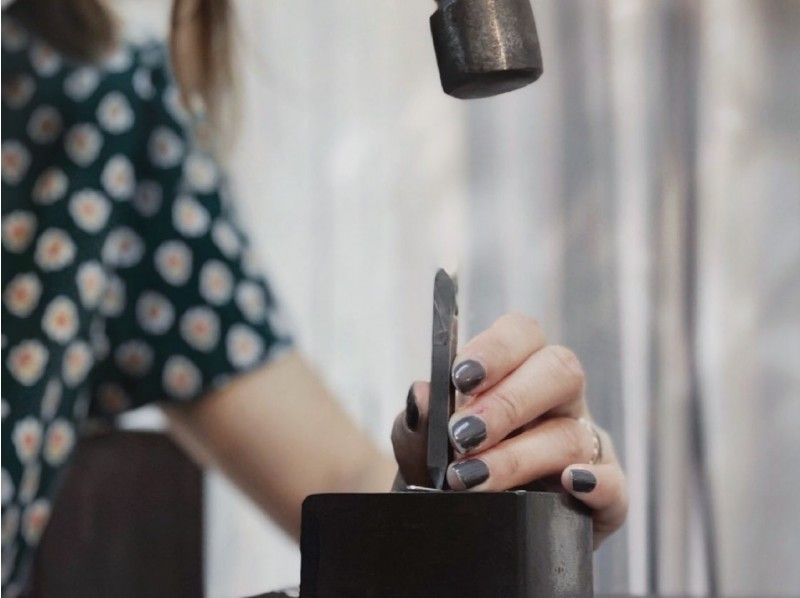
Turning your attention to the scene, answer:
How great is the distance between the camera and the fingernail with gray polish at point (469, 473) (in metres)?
0.35

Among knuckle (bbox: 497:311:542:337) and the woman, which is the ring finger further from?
the woman

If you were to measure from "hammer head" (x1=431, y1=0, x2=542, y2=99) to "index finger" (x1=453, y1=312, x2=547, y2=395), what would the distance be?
0.38 feet

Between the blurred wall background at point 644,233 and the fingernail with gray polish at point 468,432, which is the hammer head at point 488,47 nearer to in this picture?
the fingernail with gray polish at point 468,432

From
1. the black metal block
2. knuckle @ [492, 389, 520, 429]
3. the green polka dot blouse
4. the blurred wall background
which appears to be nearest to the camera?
the black metal block

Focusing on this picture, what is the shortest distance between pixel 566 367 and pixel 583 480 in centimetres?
11

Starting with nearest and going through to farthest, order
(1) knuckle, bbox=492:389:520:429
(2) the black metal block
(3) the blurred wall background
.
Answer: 1. (2) the black metal block
2. (1) knuckle, bbox=492:389:520:429
3. (3) the blurred wall background

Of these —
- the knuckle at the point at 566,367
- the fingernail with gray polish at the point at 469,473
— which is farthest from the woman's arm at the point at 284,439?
the fingernail with gray polish at the point at 469,473

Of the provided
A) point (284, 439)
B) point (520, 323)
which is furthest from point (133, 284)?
point (520, 323)

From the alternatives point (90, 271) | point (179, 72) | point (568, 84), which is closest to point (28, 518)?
point (90, 271)

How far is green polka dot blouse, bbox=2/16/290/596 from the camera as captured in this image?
783 mm

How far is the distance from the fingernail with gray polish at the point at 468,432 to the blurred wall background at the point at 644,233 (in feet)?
2.51

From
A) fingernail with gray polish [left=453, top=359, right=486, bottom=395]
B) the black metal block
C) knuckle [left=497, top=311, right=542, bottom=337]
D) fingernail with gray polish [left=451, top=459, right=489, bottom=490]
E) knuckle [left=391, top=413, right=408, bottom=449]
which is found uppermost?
knuckle [left=497, top=311, right=542, bottom=337]

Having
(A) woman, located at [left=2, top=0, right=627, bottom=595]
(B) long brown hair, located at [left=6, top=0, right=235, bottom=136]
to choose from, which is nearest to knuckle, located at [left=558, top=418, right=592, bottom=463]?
(A) woman, located at [left=2, top=0, right=627, bottom=595]

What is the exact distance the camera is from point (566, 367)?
0.48 meters
